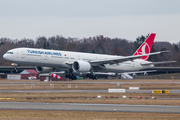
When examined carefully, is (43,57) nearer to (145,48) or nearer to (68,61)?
(68,61)

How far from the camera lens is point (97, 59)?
194 feet

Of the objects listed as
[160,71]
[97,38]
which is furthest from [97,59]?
[97,38]

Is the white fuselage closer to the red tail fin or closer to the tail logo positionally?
the red tail fin

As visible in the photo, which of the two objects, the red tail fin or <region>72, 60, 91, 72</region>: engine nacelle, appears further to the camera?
the red tail fin

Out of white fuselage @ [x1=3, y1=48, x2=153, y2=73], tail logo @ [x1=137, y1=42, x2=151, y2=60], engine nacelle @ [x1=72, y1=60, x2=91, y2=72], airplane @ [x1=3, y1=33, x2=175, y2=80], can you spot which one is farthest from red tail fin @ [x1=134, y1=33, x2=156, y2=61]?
engine nacelle @ [x1=72, y1=60, x2=91, y2=72]

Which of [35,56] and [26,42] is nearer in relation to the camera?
[35,56]

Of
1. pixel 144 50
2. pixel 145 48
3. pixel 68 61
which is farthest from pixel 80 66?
pixel 145 48

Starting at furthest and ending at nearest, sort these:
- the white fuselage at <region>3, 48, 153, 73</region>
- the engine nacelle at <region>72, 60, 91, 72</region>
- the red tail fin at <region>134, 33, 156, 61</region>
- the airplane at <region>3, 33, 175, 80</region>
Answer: the red tail fin at <region>134, 33, 156, 61</region> → the engine nacelle at <region>72, 60, 91, 72</region> → the airplane at <region>3, 33, 175, 80</region> → the white fuselage at <region>3, 48, 153, 73</region>

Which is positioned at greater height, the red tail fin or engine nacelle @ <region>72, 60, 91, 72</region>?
the red tail fin

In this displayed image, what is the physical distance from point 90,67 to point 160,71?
60673 millimetres

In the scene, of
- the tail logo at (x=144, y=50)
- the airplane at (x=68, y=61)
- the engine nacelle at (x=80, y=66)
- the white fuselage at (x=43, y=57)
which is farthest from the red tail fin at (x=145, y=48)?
the engine nacelle at (x=80, y=66)

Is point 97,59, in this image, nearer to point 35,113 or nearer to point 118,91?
point 118,91

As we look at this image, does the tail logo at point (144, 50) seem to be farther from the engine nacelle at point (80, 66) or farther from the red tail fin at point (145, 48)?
the engine nacelle at point (80, 66)

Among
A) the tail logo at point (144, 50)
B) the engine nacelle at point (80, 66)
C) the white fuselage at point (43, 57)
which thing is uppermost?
the tail logo at point (144, 50)
